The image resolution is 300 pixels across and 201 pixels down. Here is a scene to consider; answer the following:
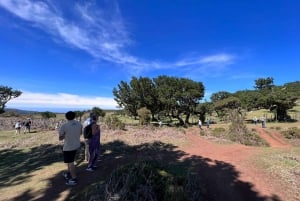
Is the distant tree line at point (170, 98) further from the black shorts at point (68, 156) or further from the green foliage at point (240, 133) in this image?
the black shorts at point (68, 156)

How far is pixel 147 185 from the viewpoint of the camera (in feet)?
17.8

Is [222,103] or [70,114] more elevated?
[222,103]

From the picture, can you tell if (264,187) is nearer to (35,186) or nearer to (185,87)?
(35,186)

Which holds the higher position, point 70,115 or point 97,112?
point 97,112

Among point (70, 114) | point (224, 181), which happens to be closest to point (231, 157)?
point (224, 181)

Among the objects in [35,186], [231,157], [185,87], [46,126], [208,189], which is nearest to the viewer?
[208,189]

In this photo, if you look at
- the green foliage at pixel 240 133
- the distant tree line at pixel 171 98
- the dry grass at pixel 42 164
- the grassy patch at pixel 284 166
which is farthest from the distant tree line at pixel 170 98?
the grassy patch at pixel 284 166

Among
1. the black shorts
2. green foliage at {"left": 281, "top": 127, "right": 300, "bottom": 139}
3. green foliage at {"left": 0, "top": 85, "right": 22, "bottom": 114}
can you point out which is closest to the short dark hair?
the black shorts

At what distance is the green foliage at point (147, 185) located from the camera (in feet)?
16.9

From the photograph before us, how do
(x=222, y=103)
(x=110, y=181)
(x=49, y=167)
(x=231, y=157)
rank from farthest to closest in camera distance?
(x=222, y=103)
(x=231, y=157)
(x=49, y=167)
(x=110, y=181)

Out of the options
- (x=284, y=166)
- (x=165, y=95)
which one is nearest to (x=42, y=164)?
(x=284, y=166)

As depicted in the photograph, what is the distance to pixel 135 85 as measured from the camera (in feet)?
136

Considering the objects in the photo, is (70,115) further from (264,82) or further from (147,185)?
(264,82)

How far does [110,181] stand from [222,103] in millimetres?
46299
